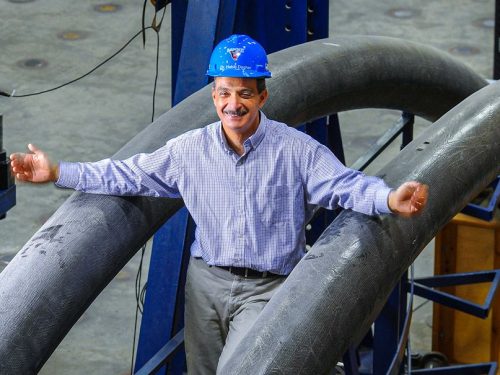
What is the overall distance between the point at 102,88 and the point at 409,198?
9876 millimetres

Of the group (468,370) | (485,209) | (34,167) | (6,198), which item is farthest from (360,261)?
(468,370)

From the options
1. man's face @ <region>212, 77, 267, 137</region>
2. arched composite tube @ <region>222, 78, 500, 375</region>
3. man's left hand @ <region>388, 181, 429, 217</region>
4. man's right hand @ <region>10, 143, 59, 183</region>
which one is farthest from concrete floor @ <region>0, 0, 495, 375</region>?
man's left hand @ <region>388, 181, 429, 217</region>

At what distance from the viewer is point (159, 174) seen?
529cm

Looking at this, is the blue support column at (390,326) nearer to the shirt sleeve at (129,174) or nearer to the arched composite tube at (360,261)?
the arched composite tube at (360,261)

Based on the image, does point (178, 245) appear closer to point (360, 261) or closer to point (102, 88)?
point (360, 261)

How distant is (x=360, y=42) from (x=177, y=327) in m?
1.82

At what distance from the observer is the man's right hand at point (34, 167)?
16.7ft

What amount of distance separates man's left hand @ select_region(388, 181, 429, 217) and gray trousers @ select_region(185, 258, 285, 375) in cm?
73

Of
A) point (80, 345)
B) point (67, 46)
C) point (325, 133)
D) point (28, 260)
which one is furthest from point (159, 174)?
point (67, 46)

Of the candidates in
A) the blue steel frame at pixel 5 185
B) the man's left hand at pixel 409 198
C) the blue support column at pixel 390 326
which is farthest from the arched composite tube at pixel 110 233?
the blue steel frame at pixel 5 185

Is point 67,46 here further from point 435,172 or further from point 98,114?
point 435,172

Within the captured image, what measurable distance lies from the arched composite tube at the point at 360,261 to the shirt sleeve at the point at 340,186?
108mm

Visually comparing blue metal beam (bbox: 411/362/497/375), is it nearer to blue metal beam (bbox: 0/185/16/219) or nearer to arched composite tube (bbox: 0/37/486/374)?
arched composite tube (bbox: 0/37/486/374)

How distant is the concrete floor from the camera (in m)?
10.6
